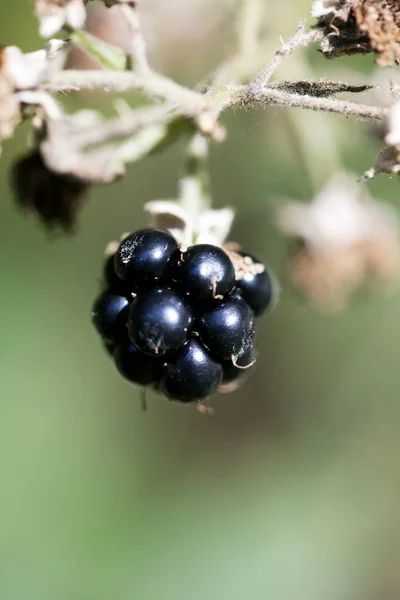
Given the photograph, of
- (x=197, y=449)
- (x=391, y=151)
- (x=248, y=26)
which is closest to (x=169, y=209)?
(x=391, y=151)

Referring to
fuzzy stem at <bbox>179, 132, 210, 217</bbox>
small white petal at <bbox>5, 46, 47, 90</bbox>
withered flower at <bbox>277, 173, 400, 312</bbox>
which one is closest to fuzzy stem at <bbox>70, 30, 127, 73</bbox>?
small white petal at <bbox>5, 46, 47, 90</bbox>

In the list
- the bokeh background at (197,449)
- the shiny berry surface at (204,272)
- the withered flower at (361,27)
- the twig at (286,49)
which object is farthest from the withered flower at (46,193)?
the bokeh background at (197,449)

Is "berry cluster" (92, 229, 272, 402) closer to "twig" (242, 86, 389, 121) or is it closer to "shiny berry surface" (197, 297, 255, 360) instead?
"shiny berry surface" (197, 297, 255, 360)

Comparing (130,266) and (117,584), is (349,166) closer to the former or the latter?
(130,266)

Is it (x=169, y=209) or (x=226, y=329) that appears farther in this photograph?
(x=169, y=209)

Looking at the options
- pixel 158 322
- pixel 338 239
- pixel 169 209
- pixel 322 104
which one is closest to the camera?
pixel 322 104

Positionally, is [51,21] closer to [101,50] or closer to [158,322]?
[101,50]

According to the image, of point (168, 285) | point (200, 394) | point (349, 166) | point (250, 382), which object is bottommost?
point (200, 394)

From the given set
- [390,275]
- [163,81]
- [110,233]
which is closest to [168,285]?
[163,81]
